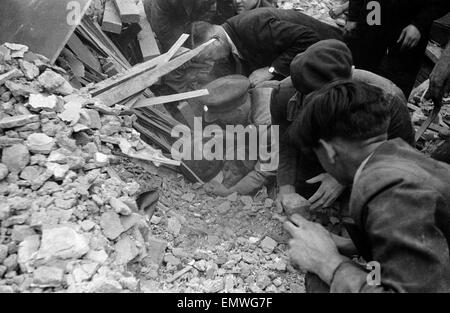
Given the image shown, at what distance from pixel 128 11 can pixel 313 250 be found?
3533mm

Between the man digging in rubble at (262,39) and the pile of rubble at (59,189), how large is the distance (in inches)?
58.2

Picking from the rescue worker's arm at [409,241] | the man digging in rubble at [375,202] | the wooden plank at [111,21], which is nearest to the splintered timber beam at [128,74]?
the wooden plank at [111,21]

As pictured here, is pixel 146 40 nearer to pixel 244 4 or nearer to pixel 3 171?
pixel 244 4

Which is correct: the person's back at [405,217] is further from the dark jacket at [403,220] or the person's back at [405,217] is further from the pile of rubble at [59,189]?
the pile of rubble at [59,189]

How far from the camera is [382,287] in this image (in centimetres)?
171

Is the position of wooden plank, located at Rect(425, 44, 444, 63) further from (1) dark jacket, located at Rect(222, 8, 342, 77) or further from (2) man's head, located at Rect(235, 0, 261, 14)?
(2) man's head, located at Rect(235, 0, 261, 14)

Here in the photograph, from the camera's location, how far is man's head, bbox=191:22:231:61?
4309 millimetres

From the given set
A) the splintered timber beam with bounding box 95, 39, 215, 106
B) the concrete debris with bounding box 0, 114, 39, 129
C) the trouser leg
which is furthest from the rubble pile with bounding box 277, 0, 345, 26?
the trouser leg

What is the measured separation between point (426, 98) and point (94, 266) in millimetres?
4413

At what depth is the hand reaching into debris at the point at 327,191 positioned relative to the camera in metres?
3.03

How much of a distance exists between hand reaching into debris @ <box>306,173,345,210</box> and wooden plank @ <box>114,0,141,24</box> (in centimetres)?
283

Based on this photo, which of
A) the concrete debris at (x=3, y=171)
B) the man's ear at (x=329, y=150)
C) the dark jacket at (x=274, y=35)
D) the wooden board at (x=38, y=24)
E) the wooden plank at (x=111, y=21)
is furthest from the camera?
the wooden plank at (x=111, y=21)

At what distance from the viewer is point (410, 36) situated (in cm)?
386
